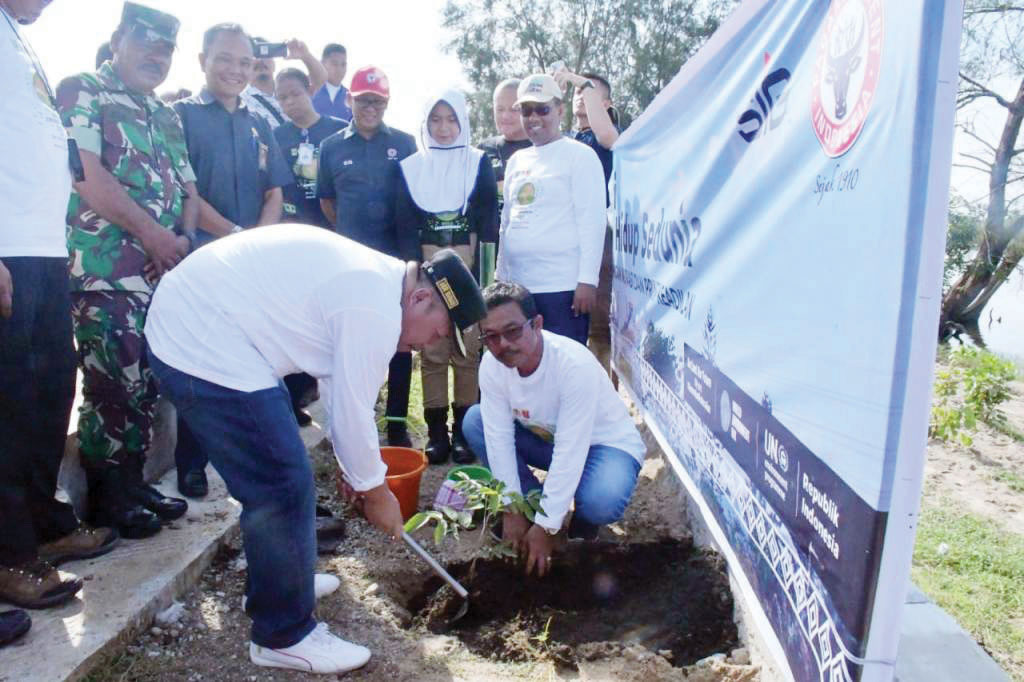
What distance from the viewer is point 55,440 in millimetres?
2430

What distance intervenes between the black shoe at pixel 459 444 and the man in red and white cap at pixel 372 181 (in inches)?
10.6

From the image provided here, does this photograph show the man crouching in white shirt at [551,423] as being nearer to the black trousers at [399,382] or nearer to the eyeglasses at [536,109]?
the black trousers at [399,382]

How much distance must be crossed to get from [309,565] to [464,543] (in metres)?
1.19

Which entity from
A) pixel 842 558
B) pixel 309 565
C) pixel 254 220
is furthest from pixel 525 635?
pixel 254 220

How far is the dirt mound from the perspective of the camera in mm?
2605

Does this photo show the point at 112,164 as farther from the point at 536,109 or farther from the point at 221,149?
the point at 536,109

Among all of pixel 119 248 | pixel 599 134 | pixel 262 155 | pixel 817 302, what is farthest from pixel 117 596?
pixel 599 134

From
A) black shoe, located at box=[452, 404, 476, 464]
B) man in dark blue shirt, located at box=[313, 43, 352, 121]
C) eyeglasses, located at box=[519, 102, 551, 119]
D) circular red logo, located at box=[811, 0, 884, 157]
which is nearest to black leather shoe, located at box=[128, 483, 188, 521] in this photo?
black shoe, located at box=[452, 404, 476, 464]

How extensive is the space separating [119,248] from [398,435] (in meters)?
1.86

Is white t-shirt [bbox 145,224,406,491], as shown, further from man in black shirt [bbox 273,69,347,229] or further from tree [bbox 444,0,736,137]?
tree [bbox 444,0,736,137]

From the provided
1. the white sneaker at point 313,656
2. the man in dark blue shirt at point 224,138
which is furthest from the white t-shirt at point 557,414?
the man in dark blue shirt at point 224,138

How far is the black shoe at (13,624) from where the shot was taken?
2.12 meters

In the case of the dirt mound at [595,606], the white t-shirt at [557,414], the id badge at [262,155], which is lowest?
the dirt mound at [595,606]

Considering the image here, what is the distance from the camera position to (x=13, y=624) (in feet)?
7.03
